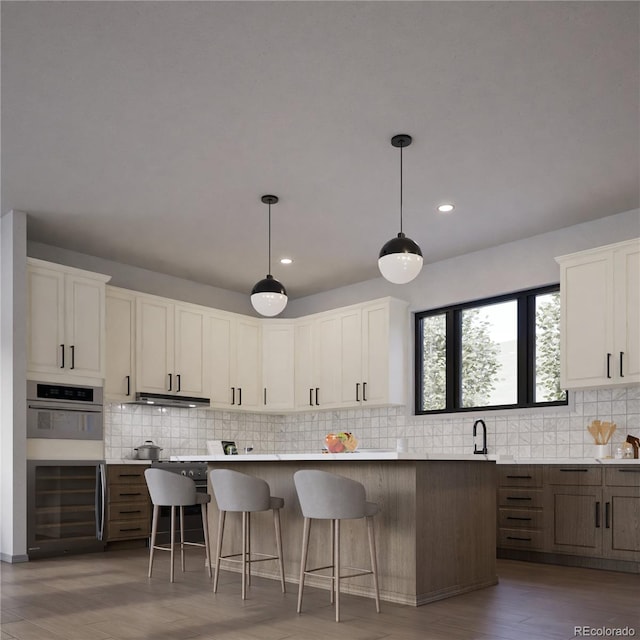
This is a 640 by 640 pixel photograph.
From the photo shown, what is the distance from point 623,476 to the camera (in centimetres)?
523

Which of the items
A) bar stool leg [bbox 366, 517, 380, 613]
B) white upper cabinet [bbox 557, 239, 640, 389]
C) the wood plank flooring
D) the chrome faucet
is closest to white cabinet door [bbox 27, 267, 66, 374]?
the wood plank flooring

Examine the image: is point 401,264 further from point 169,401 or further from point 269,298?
point 169,401

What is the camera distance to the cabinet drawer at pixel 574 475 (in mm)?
5379

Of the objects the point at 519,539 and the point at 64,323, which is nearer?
the point at 519,539

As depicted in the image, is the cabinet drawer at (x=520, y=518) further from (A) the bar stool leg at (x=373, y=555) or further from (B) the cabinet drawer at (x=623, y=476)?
(A) the bar stool leg at (x=373, y=555)

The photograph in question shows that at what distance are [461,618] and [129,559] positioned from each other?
3.25 meters

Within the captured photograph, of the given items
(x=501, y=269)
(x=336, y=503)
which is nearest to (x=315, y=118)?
(x=336, y=503)

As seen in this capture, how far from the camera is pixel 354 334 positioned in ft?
25.7

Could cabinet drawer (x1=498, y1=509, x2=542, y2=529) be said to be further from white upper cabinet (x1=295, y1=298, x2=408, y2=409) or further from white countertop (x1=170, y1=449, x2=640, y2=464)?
white upper cabinet (x1=295, y1=298, x2=408, y2=409)

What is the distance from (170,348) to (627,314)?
14.9 ft

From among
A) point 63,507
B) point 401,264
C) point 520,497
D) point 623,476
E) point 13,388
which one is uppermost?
point 401,264

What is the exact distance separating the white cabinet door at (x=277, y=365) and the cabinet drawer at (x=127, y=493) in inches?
84.6

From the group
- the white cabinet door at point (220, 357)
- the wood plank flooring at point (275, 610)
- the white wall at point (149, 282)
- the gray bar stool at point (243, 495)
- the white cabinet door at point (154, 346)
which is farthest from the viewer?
the white cabinet door at point (220, 357)

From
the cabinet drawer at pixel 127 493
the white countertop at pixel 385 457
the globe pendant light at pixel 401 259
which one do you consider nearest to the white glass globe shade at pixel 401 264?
the globe pendant light at pixel 401 259
